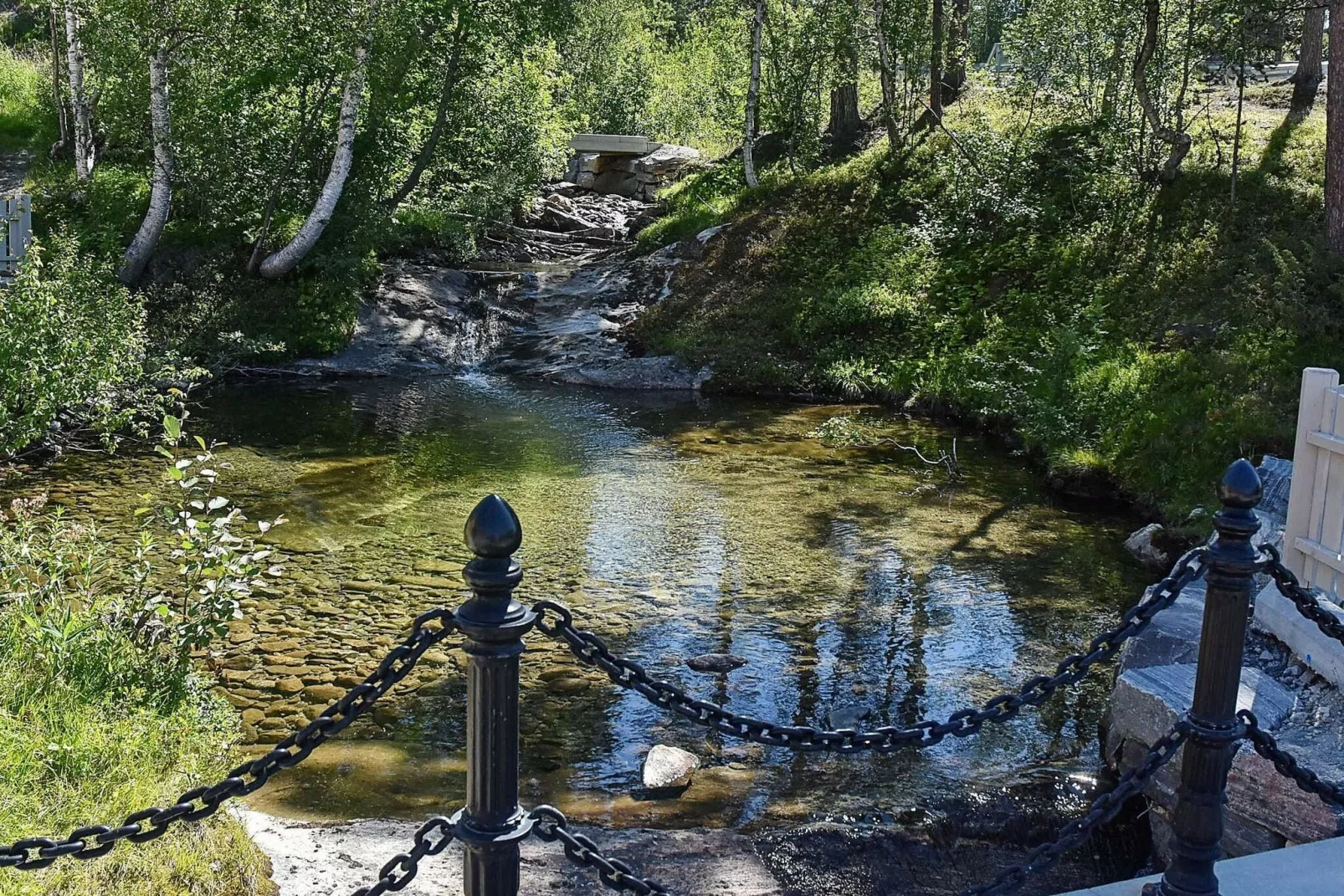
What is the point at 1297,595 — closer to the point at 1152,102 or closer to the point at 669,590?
the point at 669,590

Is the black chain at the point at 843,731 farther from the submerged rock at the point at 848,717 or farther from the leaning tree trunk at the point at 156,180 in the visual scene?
the leaning tree trunk at the point at 156,180

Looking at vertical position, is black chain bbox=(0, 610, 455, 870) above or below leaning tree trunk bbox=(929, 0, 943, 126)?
below

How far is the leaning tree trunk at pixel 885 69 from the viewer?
72.0 feet

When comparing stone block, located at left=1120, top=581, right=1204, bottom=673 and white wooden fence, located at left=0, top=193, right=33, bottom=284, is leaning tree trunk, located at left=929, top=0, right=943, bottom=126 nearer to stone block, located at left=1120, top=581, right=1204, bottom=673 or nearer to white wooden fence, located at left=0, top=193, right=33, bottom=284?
white wooden fence, located at left=0, top=193, right=33, bottom=284

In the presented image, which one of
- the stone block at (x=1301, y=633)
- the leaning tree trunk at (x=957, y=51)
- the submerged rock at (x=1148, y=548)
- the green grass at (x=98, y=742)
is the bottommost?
the submerged rock at (x=1148, y=548)

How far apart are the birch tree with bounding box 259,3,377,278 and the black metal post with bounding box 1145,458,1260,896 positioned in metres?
17.0

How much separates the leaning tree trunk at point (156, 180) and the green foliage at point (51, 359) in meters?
6.36

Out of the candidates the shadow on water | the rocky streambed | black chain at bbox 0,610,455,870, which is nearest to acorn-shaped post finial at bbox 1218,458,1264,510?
black chain at bbox 0,610,455,870

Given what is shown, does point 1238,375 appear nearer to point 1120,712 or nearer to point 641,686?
point 1120,712

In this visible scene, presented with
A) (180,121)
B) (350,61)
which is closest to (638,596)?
(350,61)

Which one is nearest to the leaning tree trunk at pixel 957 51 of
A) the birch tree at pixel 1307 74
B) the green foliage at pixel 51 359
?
the birch tree at pixel 1307 74

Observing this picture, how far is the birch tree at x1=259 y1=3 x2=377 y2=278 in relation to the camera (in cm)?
1833

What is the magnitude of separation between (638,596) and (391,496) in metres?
3.83

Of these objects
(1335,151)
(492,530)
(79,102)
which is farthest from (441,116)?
(492,530)
